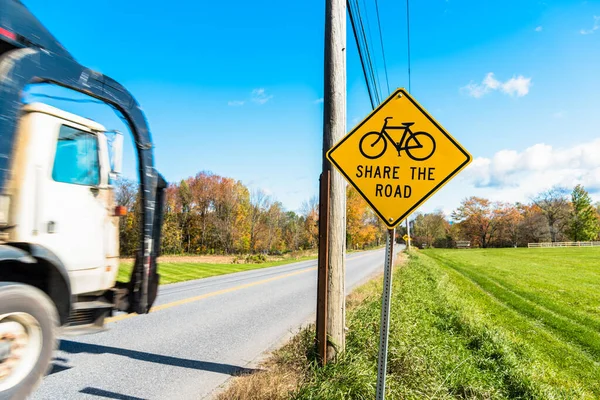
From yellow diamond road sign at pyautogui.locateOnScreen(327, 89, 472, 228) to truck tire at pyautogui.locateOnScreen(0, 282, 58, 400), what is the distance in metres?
2.64

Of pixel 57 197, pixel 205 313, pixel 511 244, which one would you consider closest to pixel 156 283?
pixel 57 197

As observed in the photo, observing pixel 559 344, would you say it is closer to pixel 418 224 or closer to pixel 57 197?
pixel 57 197

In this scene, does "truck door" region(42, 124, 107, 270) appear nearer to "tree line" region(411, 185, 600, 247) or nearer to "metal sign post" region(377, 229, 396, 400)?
"metal sign post" region(377, 229, 396, 400)

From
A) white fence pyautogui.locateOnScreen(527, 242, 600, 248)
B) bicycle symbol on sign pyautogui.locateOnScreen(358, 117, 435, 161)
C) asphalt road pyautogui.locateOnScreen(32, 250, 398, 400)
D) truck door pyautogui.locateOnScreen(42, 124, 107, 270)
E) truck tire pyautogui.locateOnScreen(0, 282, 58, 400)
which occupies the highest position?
bicycle symbol on sign pyautogui.locateOnScreen(358, 117, 435, 161)

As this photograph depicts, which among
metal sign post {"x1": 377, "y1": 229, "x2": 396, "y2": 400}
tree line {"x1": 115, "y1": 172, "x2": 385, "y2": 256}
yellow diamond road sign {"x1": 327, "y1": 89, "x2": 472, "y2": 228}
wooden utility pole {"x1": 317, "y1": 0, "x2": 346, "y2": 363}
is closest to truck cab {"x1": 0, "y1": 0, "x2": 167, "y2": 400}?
wooden utility pole {"x1": 317, "y1": 0, "x2": 346, "y2": 363}

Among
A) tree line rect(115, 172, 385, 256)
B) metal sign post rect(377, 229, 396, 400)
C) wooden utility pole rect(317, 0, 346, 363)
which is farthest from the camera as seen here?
tree line rect(115, 172, 385, 256)

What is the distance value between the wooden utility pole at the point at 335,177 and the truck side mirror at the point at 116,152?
2228 mm

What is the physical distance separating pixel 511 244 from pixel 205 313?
318 ft

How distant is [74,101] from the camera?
10.5ft

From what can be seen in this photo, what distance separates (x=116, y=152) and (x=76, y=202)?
64 centimetres

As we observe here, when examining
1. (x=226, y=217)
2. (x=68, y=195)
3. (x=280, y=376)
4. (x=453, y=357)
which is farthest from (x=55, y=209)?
(x=226, y=217)

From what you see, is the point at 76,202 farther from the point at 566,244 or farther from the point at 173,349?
the point at 566,244

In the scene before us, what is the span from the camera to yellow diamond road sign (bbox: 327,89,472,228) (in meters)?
2.96

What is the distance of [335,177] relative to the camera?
Answer: 435 cm
